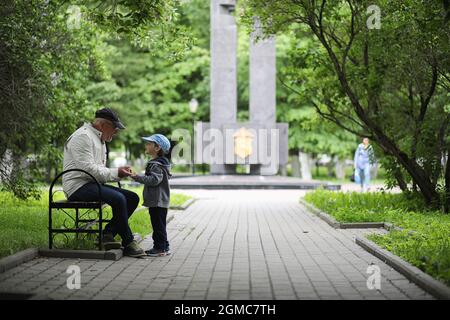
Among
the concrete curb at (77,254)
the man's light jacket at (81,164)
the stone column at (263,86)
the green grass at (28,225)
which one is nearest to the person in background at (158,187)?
the man's light jacket at (81,164)

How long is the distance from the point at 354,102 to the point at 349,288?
8.81 m

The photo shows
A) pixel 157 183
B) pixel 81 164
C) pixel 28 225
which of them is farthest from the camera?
pixel 28 225

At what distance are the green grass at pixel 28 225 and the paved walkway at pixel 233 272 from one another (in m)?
0.57

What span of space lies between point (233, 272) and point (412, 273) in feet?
6.28

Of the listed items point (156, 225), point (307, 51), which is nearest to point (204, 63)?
point (307, 51)

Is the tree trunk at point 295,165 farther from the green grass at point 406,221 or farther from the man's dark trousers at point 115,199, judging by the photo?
the man's dark trousers at point 115,199

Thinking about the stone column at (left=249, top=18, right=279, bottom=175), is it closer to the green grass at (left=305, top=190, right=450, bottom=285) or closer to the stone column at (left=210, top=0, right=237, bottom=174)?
the stone column at (left=210, top=0, right=237, bottom=174)

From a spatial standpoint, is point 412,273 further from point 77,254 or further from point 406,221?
point 406,221

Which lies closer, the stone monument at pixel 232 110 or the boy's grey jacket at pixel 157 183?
the boy's grey jacket at pixel 157 183

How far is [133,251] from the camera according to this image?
9406mm

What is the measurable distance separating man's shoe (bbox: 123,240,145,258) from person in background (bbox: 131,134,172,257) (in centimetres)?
19

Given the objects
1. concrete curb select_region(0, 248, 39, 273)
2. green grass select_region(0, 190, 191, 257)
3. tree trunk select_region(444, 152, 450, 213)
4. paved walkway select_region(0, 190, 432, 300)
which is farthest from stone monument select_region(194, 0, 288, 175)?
concrete curb select_region(0, 248, 39, 273)

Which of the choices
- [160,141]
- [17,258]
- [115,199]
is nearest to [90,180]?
[115,199]

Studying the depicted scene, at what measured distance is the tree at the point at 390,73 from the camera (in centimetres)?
1491
